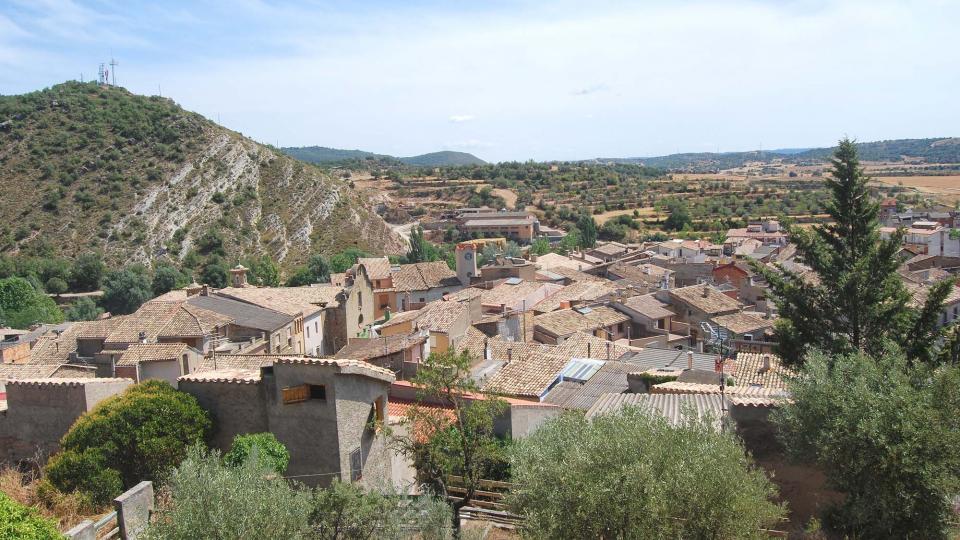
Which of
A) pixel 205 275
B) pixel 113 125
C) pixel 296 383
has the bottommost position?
pixel 205 275

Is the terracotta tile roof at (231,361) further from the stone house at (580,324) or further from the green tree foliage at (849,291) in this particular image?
the green tree foliage at (849,291)

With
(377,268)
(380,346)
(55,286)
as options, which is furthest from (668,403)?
(55,286)

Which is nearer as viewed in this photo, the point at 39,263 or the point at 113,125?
the point at 39,263

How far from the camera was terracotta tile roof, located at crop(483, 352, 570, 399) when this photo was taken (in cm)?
→ 2014

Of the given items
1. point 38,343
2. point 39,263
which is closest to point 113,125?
point 39,263

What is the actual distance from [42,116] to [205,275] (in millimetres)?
42048

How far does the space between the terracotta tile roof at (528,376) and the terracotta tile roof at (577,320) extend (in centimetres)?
1006

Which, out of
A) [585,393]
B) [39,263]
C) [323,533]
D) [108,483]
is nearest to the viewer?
[323,533]

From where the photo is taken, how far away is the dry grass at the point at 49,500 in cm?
1199

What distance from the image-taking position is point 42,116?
92.7 meters

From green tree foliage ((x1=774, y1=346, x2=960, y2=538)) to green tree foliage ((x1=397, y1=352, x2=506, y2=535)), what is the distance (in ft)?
17.1

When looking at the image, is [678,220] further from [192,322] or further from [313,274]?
[192,322]

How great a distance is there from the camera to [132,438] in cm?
1321

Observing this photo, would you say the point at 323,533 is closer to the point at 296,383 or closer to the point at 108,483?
the point at 296,383
